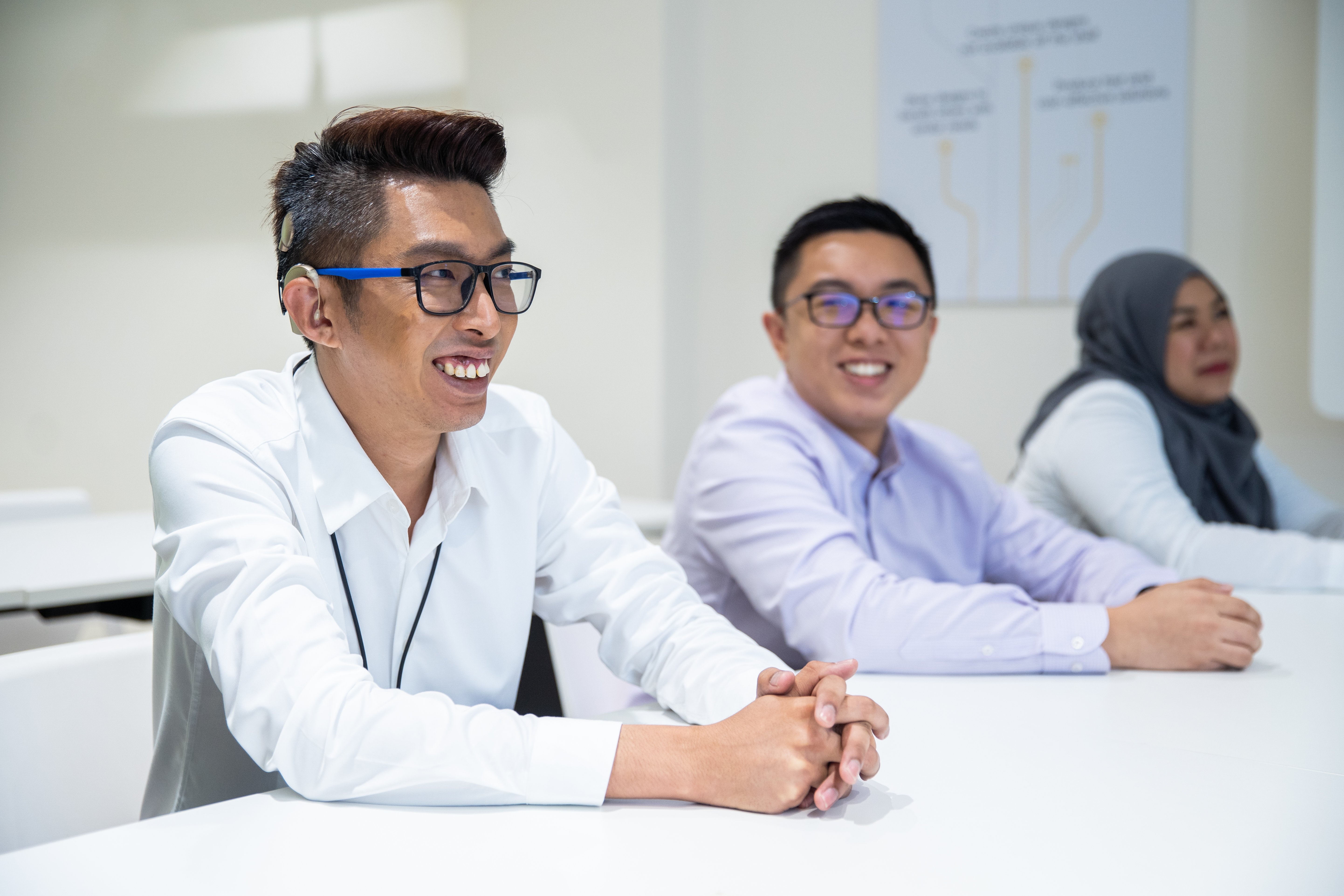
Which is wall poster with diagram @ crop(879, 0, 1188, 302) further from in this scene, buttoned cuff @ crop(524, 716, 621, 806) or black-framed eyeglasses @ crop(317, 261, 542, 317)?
buttoned cuff @ crop(524, 716, 621, 806)

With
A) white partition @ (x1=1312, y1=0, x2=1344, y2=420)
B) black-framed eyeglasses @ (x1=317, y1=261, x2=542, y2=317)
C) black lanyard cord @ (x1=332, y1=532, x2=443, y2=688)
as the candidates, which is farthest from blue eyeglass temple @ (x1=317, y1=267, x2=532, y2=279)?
white partition @ (x1=1312, y1=0, x2=1344, y2=420)

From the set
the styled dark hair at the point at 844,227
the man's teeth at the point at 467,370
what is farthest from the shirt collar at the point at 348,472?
the styled dark hair at the point at 844,227

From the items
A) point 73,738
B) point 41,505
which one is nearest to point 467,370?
point 73,738

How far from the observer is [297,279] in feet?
4.00

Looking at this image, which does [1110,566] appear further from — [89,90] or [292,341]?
[89,90]

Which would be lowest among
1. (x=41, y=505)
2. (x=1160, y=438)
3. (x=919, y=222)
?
(x=41, y=505)

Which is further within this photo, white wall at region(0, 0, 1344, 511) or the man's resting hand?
white wall at region(0, 0, 1344, 511)

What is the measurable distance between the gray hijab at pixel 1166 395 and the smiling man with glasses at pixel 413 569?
1.74 metres

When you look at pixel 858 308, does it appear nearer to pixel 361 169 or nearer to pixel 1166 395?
pixel 361 169

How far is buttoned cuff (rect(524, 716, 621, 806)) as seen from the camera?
917 mm

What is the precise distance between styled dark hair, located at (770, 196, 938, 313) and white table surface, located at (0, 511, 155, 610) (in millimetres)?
1209

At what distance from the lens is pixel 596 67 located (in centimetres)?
404

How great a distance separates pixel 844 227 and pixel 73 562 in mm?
1724

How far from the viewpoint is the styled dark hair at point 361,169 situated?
46.9 inches
